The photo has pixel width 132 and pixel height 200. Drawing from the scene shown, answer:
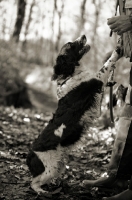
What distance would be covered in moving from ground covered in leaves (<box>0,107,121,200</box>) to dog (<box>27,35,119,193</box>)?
20 centimetres

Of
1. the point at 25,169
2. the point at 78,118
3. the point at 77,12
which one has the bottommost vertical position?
the point at 25,169

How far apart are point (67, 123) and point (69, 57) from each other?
0.57 metres

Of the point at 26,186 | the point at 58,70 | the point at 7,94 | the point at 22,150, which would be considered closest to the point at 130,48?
the point at 58,70

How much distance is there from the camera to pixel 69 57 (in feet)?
8.01

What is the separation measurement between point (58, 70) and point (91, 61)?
10138 millimetres

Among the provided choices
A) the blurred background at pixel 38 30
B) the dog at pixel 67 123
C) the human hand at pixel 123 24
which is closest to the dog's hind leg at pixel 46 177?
the dog at pixel 67 123

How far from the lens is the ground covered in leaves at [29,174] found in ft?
7.97

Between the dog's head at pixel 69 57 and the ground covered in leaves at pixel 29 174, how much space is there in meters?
0.70

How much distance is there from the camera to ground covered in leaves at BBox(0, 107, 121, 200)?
7.97 feet

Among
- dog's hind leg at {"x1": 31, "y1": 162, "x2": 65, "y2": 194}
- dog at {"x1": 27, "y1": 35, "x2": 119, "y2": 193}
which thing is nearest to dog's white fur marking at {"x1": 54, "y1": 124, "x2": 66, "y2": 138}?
dog at {"x1": 27, "y1": 35, "x2": 119, "y2": 193}

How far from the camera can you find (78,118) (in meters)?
2.27

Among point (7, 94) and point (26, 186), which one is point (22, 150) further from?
point (7, 94)

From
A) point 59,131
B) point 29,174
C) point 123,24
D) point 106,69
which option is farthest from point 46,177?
point 123,24

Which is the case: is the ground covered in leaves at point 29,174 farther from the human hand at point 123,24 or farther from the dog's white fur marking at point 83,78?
the human hand at point 123,24
